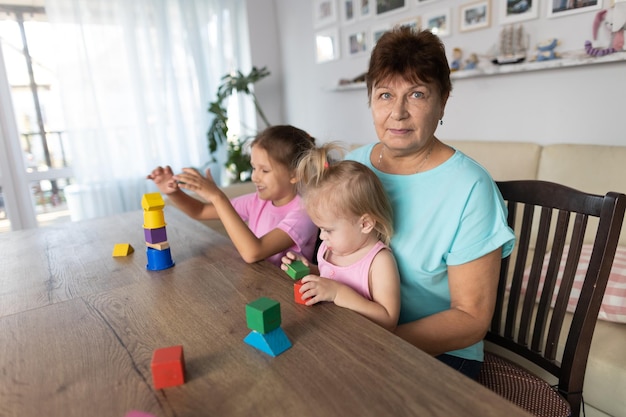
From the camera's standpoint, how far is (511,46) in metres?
2.21

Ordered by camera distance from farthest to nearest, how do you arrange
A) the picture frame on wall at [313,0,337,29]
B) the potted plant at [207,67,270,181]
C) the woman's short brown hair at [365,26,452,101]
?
1. the potted plant at [207,67,270,181]
2. the picture frame on wall at [313,0,337,29]
3. the woman's short brown hair at [365,26,452,101]

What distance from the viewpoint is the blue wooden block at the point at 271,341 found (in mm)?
735

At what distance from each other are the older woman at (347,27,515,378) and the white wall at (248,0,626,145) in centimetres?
133

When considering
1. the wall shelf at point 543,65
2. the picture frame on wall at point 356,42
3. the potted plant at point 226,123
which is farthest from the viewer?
the potted plant at point 226,123

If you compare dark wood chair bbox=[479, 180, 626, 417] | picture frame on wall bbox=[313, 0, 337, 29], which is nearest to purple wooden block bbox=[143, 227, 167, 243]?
dark wood chair bbox=[479, 180, 626, 417]

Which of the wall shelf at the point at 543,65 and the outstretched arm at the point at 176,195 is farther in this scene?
the wall shelf at the point at 543,65

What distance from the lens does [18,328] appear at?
89cm

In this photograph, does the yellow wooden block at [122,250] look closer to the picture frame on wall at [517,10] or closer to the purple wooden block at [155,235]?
the purple wooden block at [155,235]

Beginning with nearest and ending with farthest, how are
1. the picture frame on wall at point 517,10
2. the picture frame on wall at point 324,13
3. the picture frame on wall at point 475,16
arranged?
the picture frame on wall at point 517,10
the picture frame on wall at point 475,16
the picture frame on wall at point 324,13

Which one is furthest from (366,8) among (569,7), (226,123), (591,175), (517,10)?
(591,175)

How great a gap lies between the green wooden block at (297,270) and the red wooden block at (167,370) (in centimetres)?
37

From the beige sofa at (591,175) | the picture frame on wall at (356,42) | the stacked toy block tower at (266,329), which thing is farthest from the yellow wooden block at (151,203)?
the picture frame on wall at (356,42)

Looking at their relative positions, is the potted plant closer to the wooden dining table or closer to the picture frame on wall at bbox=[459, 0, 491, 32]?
the picture frame on wall at bbox=[459, 0, 491, 32]

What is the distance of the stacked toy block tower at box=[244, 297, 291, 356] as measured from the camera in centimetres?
73
